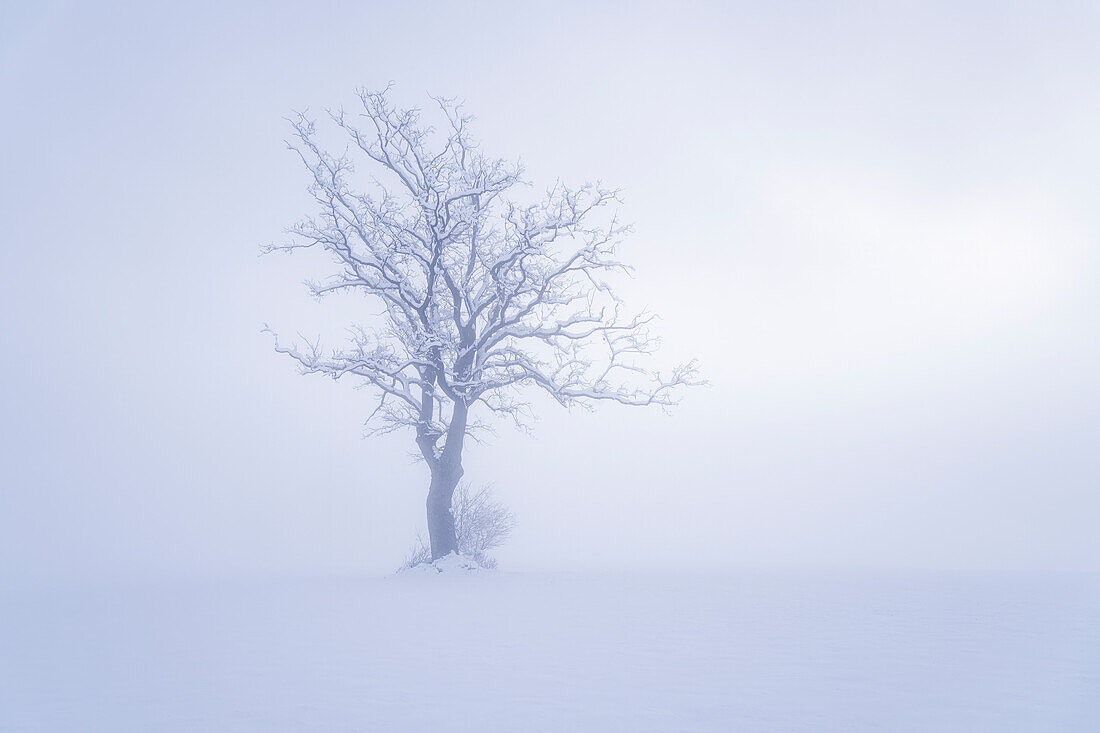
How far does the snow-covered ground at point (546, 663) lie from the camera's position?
5.32 m

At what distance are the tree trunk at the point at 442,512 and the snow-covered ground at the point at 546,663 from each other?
18.3ft

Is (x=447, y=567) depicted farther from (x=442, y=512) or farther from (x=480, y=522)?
(x=480, y=522)

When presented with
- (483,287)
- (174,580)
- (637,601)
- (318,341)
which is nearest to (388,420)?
(318,341)

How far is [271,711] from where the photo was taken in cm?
541

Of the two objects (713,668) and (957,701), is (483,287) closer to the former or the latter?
(713,668)

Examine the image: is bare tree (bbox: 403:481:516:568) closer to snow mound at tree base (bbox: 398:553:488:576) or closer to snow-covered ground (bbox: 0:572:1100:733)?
snow mound at tree base (bbox: 398:553:488:576)

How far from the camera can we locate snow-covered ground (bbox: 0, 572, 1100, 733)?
5316mm

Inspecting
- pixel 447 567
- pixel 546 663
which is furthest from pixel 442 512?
pixel 546 663

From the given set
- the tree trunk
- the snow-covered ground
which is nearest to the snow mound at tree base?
the tree trunk

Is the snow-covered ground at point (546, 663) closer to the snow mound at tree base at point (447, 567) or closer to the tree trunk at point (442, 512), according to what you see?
the snow mound at tree base at point (447, 567)

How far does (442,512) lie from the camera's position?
59.9 feet

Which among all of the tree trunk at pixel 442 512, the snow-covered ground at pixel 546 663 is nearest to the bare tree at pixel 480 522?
the tree trunk at pixel 442 512

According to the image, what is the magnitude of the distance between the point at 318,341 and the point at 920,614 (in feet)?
45.8

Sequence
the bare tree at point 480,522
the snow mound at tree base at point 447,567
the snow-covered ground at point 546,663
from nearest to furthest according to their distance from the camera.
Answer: the snow-covered ground at point 546,663, the snow mound at tree base at point 447,567, the bare tree at point 480,522
